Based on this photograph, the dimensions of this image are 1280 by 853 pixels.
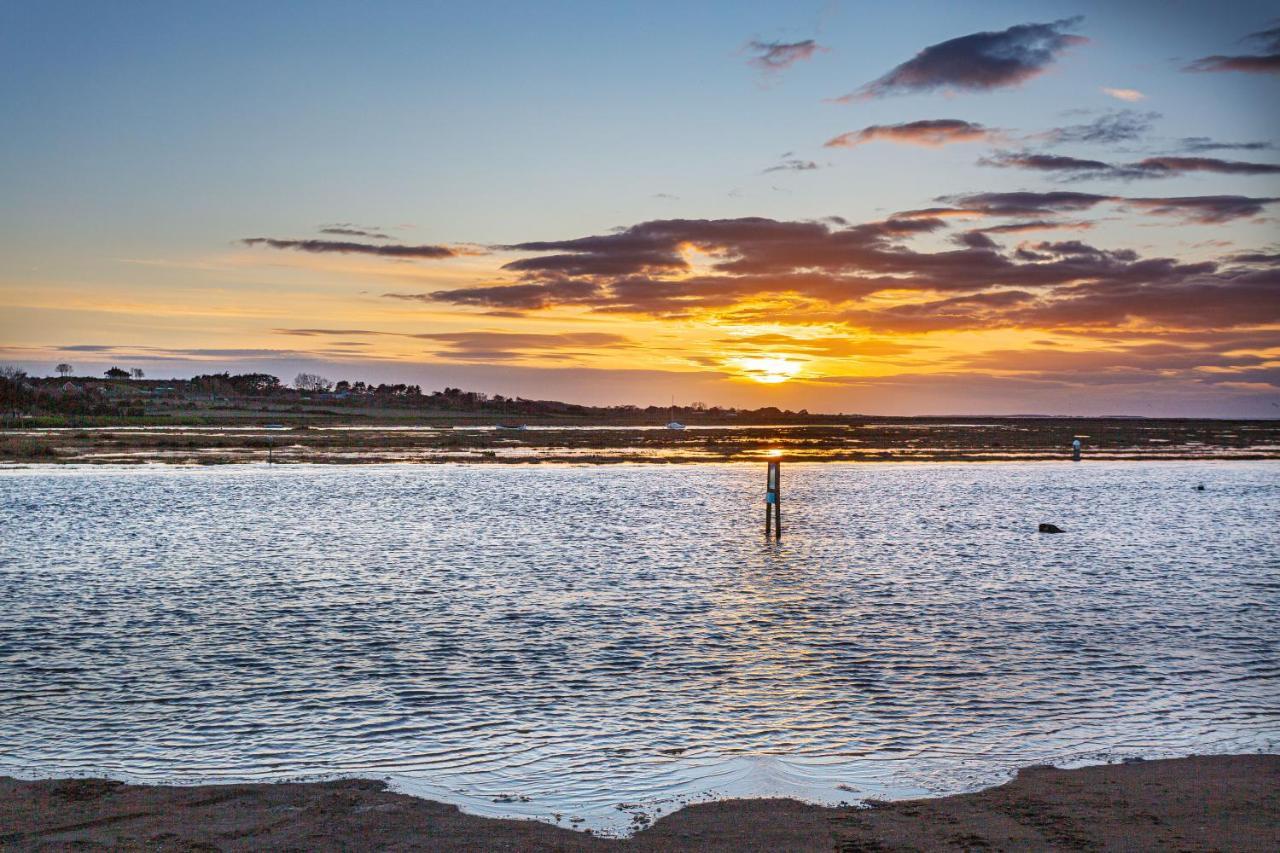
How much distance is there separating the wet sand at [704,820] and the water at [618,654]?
0.55m

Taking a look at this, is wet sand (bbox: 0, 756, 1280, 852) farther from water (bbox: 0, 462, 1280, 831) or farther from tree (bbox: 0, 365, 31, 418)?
tree (bbox: 0, 365, 31, 418)

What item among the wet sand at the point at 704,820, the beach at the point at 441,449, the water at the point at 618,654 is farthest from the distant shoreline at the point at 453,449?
the wet sand at the point at 704,820

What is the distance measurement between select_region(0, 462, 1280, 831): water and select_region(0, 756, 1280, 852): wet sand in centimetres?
55

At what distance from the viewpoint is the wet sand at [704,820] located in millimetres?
7906

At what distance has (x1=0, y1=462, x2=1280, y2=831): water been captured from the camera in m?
10.5

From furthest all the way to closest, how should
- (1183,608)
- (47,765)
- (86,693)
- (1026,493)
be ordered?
(1026,493) < (1183,608) < (86,693) < (47,765)

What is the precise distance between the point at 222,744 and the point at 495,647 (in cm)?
573

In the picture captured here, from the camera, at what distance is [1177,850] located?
7656 mm

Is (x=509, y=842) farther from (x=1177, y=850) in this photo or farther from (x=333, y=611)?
(x=333, y=611)

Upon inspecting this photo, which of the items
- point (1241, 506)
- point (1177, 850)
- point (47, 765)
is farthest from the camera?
point (1241, 506)

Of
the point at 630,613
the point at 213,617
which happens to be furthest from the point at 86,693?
the point at 630,613

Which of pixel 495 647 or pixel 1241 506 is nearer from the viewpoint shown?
pixel 495 647

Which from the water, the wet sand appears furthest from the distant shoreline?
the wet sand

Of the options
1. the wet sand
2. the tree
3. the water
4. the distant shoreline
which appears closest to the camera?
the wet sand
